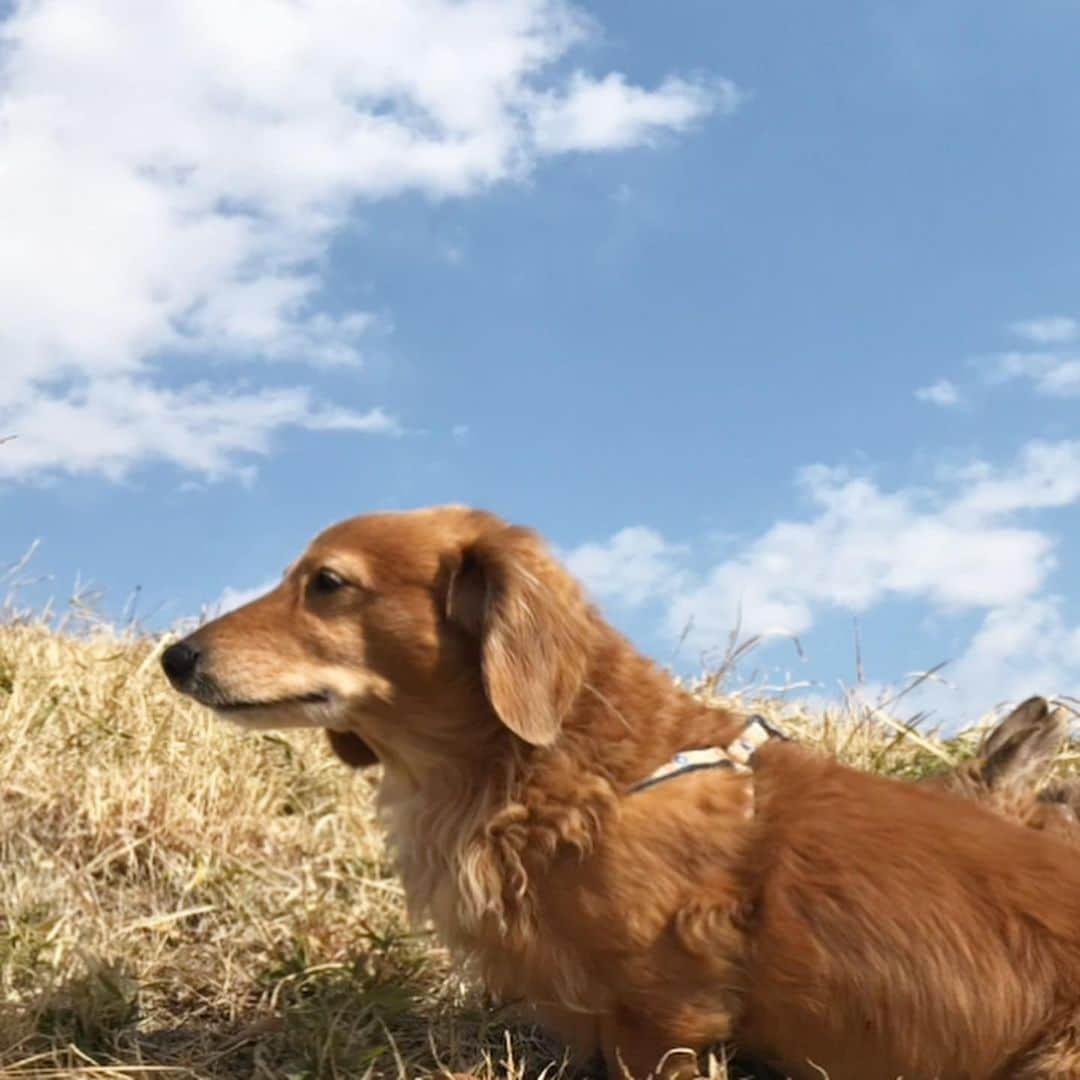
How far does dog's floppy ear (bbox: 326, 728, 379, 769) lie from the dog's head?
28 centimetres

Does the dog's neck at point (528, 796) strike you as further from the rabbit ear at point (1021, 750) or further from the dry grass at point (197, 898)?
the rabbit ear at point (1021, 750)

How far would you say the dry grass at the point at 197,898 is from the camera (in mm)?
3771

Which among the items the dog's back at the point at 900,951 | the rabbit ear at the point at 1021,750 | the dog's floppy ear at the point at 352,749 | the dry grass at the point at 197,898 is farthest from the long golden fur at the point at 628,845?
the rabbit ear at the point at 1021,750

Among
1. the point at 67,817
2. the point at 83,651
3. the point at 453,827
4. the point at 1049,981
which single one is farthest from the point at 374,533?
the point at 83,651

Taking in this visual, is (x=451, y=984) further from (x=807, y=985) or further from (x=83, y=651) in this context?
(x=83, y=651)

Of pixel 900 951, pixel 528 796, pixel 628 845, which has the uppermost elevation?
pixel 528 796

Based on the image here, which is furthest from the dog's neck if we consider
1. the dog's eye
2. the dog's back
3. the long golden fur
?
the dog's eye

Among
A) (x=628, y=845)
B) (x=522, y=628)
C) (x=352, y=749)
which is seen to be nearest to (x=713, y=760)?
(x=628, y=845)

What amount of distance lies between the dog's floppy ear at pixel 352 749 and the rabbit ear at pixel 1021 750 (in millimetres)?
2502

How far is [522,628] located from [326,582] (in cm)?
47

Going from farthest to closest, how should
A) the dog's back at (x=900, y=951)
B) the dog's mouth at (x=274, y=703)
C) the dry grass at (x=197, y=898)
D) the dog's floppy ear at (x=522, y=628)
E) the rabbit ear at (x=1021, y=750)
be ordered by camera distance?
1. the rabbit ear at (x=1021, y=750)
2. the dry grass at (x=197, y=898)
3. the dog's mouth at (x=274, y=703)
4. the dog's floppy ear at (x=522, y=628)
5. the dog's back at (x=900, y=951)

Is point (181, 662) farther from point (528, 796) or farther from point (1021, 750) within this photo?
point (1021, 750)

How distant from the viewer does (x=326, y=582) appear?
350 centimetres

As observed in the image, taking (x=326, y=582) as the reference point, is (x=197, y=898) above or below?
below
